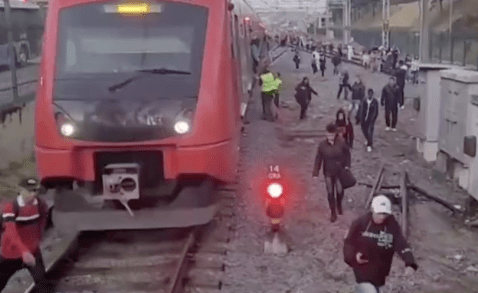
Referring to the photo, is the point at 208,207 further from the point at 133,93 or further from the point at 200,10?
the point at 200,10

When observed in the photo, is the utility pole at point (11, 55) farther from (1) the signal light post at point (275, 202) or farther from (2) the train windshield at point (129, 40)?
(1) the signal light post at point (275, 202)

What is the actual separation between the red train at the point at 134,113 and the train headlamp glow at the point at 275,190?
0.53 metres

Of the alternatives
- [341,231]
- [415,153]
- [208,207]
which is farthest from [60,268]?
[415,153]

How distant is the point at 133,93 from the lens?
880 cm

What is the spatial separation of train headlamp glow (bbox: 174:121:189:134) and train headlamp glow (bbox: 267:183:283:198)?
1.38 m

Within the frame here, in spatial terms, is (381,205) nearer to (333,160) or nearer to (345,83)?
(333,160)

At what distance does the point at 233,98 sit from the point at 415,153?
307 inches

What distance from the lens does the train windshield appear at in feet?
29.3

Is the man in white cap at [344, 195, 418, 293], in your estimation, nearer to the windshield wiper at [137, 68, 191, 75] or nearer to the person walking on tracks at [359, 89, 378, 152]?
the windshield wiper at [137, 68, 191, 75]

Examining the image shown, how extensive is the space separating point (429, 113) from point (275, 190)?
246 inches

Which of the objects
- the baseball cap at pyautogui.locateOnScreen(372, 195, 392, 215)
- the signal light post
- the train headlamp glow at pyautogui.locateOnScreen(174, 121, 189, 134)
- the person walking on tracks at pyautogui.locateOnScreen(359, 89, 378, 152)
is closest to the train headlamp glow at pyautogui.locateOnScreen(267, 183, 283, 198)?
the signal light post

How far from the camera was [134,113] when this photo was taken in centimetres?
864

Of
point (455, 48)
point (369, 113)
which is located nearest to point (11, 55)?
point (369, 113)

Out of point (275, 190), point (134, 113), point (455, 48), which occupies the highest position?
point (134, 113)
